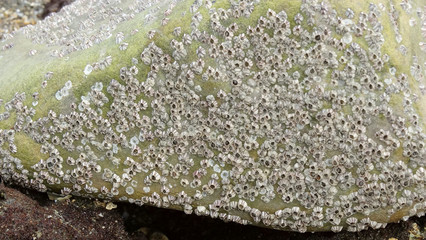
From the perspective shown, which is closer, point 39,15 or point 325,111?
point 325,111

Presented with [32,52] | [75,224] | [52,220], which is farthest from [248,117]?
[32,52]

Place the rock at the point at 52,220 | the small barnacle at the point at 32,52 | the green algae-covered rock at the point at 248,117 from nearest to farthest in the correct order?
the green algae-covered rock at the point at 248,117 < the rock at the point at 52,220 < the small barnacle at the point at 32,52

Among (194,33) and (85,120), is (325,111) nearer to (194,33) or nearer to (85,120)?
(194,33)

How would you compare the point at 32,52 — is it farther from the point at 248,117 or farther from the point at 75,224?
the point at 248,117

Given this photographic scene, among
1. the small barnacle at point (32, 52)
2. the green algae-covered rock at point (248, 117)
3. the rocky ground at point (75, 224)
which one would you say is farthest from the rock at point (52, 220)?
the small barnacle at point (32, 52)

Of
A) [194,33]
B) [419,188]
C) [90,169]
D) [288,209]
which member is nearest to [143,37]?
[194,33]

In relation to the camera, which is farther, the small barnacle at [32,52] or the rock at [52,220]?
the small barnacle at [32,52]

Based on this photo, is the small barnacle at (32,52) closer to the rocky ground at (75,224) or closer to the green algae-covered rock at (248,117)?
the green algae-covered rock at (248,117)

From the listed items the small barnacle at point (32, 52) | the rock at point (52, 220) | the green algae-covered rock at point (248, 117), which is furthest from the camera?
the small barnacle at point (32, 52)

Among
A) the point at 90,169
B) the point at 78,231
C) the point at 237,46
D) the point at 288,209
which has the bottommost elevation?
the point at 78,231
